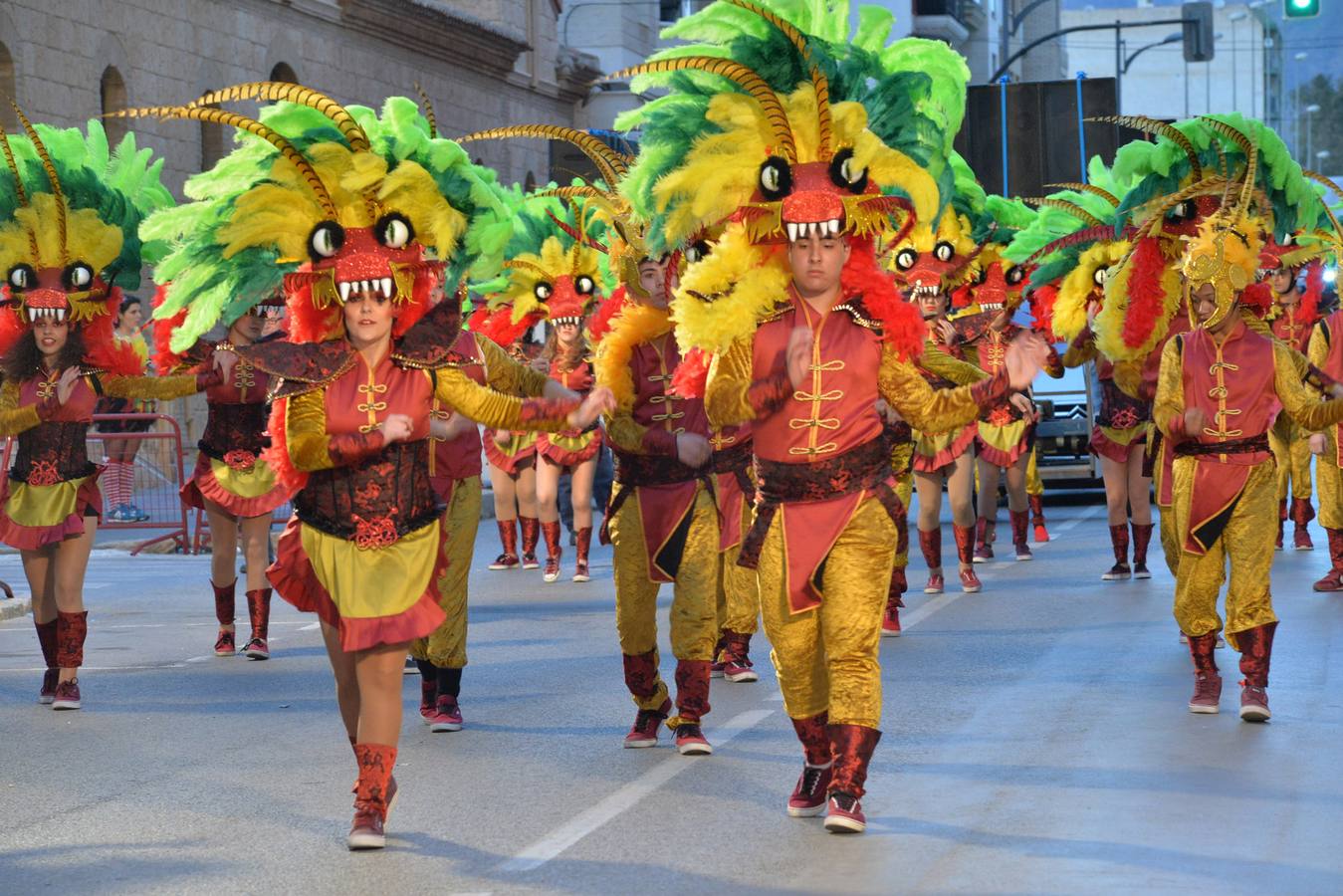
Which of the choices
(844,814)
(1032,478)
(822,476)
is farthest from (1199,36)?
(844,814)

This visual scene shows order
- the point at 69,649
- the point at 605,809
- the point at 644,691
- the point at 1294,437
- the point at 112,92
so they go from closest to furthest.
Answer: the point at 605,809 → the point at 644,691 → the point at 69,649 → the point at 1294,437 → the point at 112,92

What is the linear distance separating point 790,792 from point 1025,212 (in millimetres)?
10174

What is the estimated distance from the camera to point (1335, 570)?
1541 centimetres

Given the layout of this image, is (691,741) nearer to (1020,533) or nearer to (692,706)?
(692,706)

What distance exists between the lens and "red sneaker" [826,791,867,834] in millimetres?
7656

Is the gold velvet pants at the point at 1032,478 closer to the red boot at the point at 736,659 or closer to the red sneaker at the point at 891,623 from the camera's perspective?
the red sneaker at the point at 891,623

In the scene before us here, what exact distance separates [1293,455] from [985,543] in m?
2.54

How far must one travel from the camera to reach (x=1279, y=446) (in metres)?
17.6

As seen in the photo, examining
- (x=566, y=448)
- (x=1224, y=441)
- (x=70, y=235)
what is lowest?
(x=566, y=448)

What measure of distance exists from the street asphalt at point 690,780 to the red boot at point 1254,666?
0.14 meters

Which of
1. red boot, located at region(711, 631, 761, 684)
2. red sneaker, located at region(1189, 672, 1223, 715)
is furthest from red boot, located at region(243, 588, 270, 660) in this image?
red sneaker, located at region(1189, 672, 1223, 715)

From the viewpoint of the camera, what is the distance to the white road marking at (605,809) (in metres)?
7.56

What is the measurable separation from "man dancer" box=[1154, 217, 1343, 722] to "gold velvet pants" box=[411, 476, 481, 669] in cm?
314

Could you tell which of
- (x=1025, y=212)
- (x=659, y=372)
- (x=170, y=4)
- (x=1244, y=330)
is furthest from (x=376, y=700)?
(x=170, y=4)
